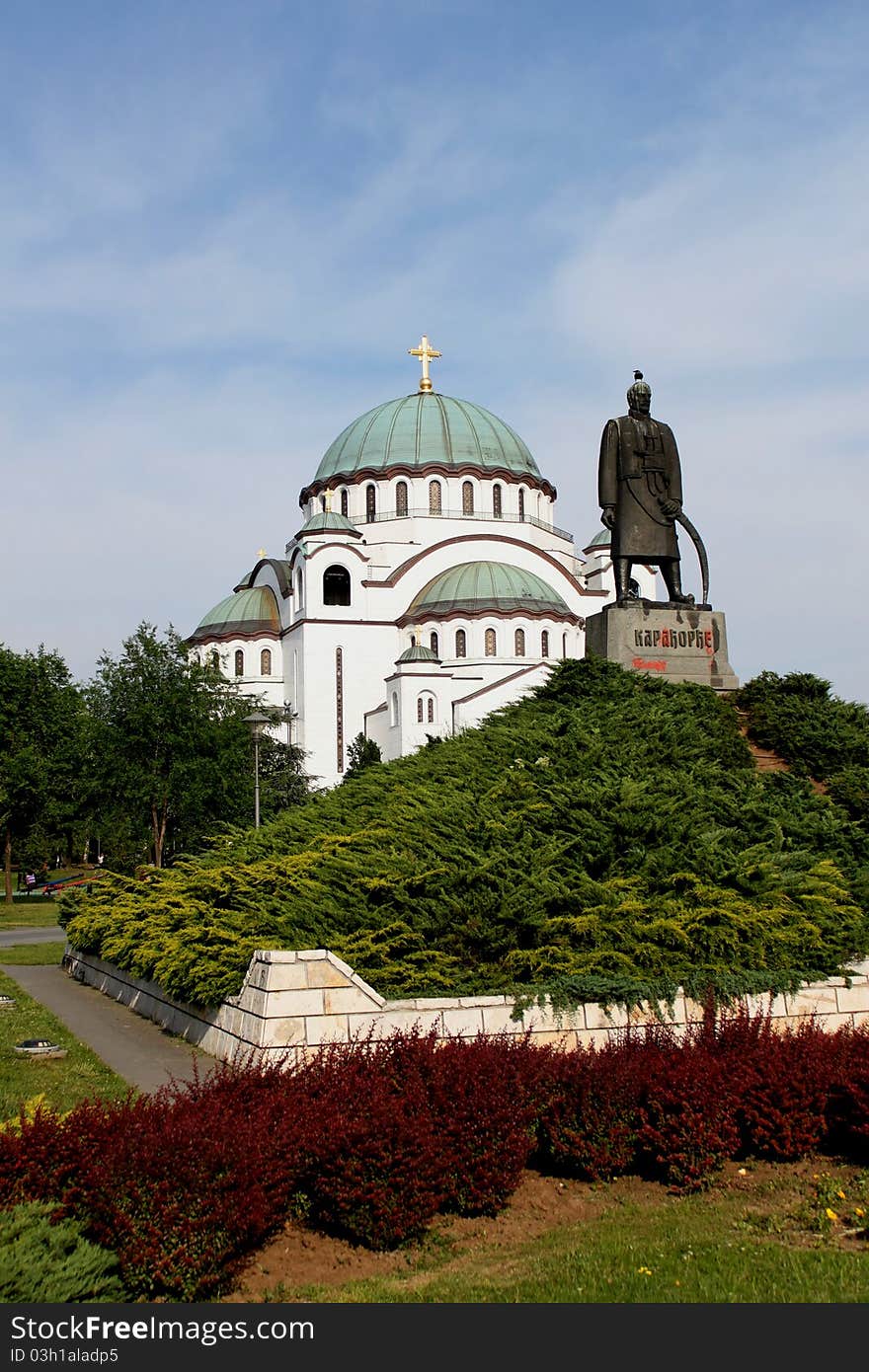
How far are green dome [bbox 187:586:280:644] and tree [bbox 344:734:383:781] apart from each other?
802 cm

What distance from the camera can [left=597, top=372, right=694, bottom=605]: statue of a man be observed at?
59.4 feet

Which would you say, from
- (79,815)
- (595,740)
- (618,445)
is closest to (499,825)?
(595,740)

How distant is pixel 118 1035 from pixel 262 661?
154 ft

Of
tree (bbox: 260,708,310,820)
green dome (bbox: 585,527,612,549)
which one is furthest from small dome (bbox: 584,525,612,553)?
tree (bbox: 260,708,310,820)

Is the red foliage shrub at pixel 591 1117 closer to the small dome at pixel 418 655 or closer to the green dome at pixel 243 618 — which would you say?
the small dome at pixel 418 655

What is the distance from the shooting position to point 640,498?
18.2 metres

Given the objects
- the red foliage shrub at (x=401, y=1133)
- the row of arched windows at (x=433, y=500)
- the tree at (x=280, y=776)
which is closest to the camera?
the red foliage shrub at (x=401, y=1133)

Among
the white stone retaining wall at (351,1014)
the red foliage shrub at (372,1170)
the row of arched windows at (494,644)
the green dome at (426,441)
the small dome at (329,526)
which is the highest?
the green dome at (426,441)

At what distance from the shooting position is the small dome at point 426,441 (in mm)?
60156

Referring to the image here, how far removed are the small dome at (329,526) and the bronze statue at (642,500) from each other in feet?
127

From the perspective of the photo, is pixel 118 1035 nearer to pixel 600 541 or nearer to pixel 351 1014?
pixel 351 1014

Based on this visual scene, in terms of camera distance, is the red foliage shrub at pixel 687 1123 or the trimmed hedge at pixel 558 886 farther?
the trimmed hedge at pixel 558 886

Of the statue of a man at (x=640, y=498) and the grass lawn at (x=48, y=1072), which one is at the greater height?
the statue of a man at (x=640, y=498)

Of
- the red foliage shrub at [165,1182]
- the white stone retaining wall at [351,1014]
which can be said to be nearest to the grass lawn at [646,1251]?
the red foliage shrub at [165,1182]
